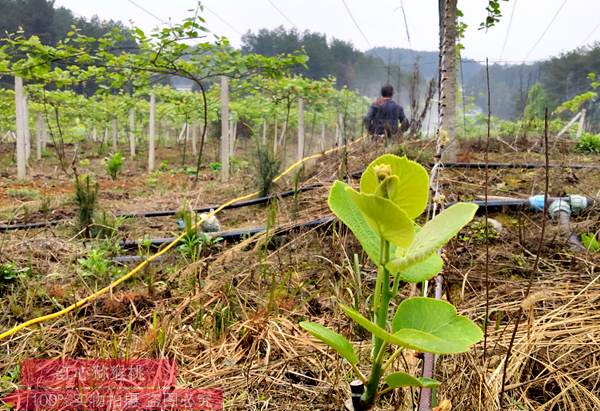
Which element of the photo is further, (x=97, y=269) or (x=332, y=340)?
(x=97, y=269)

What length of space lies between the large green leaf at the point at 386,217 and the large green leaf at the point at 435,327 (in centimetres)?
12

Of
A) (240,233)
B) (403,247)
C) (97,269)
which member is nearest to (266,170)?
(240,233)

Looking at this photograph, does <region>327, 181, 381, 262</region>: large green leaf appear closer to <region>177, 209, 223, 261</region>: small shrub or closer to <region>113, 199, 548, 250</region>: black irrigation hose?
<region>113, 199, 548, 250</region>: black irrigation hose

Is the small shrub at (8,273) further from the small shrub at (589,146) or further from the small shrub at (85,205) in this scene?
the small shrub at (589,146)

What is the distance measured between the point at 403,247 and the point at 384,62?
2013cm

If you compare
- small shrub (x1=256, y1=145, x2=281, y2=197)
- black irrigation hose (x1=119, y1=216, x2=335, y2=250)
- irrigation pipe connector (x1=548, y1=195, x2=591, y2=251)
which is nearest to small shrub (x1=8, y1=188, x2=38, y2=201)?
A: small shrub (x1=256, y1=145, x2=281, y2=197)

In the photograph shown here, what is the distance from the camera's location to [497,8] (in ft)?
12.2

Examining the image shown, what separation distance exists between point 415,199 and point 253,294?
1.25 meters

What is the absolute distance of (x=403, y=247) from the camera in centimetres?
58

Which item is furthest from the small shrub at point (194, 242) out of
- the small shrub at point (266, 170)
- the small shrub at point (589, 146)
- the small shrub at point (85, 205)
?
the small shrub at point (589, 146)

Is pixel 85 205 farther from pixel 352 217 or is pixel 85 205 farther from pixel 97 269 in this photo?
pixel 352 217

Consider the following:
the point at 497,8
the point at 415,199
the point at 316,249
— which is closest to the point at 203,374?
the point at 415,199

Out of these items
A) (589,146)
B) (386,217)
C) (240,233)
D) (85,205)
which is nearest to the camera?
(386,217)

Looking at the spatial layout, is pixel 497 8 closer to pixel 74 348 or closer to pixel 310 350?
pixel 310 350
